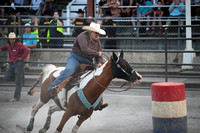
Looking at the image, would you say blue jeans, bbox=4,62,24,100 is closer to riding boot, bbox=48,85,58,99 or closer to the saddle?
riding boot, bbox=48,85,58,99

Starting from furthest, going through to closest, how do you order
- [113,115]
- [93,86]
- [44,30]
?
[44,30]
[113,115]
[93,86]

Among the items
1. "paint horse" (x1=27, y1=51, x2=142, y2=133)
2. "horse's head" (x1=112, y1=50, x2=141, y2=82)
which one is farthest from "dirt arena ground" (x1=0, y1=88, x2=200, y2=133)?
"horse's head" (x1=112, y1=50, x2=141, y2=82)

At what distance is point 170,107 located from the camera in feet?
25.2

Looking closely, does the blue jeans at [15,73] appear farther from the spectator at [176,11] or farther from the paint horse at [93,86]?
the spectator at [176,11]

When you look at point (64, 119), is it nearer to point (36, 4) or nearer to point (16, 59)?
point (16, 59)

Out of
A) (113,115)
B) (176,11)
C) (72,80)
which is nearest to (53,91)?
(72,80)

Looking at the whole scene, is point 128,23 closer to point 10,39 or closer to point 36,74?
point 36,74

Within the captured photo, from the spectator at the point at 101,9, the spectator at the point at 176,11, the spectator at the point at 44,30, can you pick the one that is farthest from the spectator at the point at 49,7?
the spectator at the point at 176,11

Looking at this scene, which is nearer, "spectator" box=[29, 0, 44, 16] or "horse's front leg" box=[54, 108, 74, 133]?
"horse's front leg" box=[54, 108, 74, 133]

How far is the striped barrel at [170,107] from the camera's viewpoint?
25.1ft

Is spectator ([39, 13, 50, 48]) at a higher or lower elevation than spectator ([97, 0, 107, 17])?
lower

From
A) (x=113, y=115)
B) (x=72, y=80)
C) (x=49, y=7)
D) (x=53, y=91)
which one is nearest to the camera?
(x=72, y=80)

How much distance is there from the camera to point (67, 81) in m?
7.99

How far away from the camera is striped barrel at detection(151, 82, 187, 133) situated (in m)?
7.65
